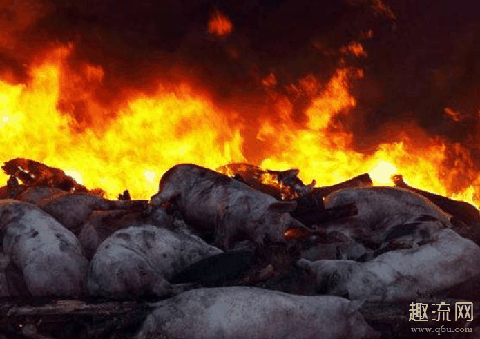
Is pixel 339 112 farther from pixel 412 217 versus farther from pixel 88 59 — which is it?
pixel 412 217

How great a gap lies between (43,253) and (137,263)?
1.66 m

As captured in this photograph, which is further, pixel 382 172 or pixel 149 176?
pixel 382 172

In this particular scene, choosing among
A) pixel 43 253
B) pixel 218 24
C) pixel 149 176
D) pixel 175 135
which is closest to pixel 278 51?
pixel 218 24

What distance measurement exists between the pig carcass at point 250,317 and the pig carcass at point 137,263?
0.75 m

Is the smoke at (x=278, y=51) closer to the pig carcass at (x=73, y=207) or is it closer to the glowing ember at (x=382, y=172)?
the glowing ember at (x=382, y=172)

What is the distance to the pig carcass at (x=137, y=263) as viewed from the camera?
7148mm

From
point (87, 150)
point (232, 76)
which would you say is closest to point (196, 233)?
point (87, 150)

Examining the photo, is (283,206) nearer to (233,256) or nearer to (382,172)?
(233,256)

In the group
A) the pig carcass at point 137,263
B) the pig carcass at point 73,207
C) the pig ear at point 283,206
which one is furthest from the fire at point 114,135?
the pig ear at point 283,206

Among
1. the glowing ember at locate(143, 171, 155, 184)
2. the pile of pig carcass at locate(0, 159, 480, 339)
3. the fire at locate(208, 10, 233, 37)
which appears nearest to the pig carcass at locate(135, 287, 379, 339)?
the pile of pig carcass at locate(0, 159, 480, 339)

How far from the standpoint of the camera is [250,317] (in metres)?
6.13

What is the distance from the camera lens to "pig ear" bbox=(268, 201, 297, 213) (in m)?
9.11

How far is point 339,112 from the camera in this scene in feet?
71.9

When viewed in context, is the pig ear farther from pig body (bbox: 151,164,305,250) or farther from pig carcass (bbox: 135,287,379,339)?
pig carcass (bbox: 135,287,379,339)
